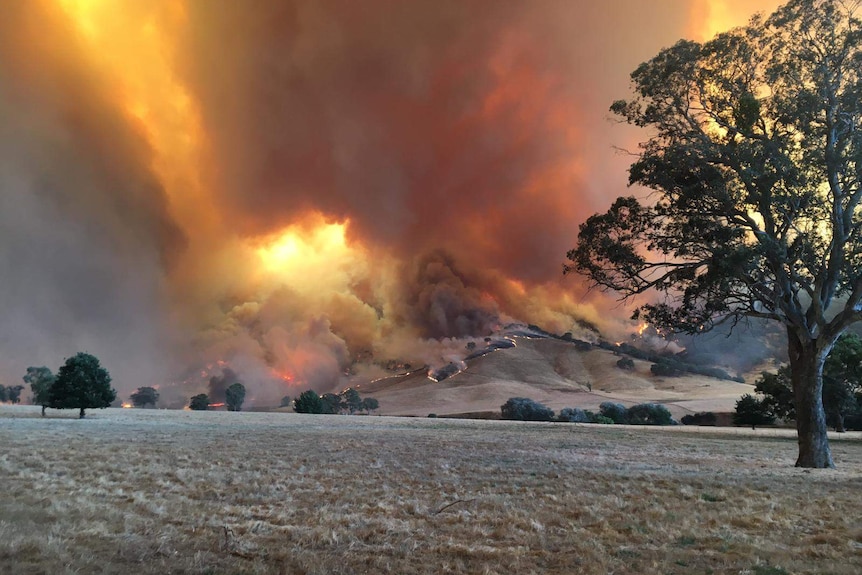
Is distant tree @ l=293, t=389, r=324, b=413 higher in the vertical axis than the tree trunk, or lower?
lower

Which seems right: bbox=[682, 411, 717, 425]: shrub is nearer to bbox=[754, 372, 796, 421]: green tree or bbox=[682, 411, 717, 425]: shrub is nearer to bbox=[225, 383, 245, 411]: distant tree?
bbox=[754, 372, 796, 421]: green tree

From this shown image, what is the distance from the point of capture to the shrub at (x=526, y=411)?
390ft

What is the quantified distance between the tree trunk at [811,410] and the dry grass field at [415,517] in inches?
52.2

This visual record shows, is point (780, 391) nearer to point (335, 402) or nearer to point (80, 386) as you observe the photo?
point (80, 386)

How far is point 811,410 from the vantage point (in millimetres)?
24734

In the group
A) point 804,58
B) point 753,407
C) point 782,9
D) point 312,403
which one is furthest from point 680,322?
point 312,403

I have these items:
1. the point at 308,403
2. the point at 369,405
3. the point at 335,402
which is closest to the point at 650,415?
the point at 308,403

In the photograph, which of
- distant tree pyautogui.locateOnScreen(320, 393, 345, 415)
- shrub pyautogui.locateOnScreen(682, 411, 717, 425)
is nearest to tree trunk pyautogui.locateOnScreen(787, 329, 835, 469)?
shrub pyautogui.locateOnScreen(682, 411, 717, 425)

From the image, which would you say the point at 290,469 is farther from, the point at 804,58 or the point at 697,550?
the point at 804,58

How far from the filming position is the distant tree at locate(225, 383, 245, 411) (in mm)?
190500

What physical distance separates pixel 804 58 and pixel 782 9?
2.76 m

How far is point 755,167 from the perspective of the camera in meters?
24.1

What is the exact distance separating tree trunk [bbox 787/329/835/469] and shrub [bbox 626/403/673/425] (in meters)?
86.2

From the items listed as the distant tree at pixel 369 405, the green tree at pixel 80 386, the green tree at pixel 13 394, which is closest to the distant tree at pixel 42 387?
the green tree at pixel 80 386
